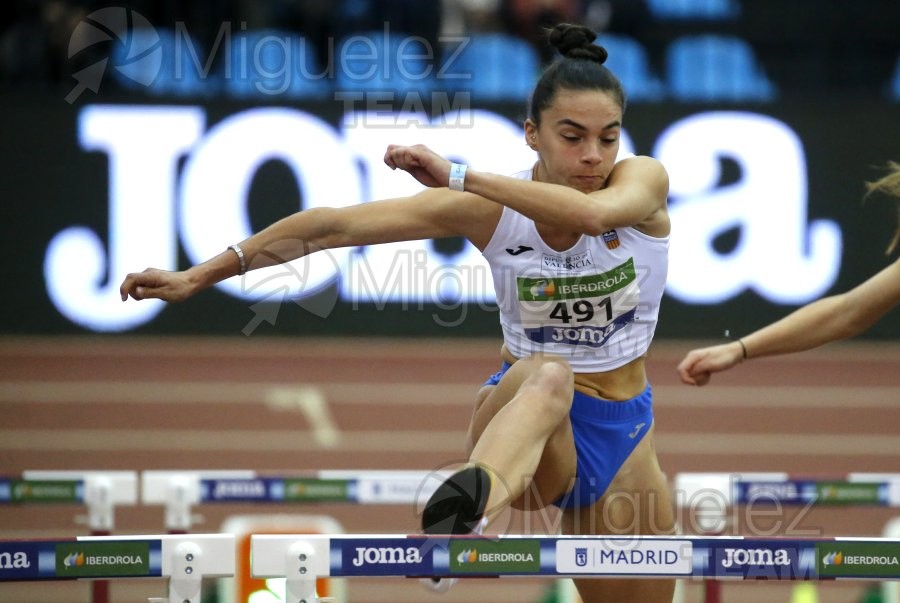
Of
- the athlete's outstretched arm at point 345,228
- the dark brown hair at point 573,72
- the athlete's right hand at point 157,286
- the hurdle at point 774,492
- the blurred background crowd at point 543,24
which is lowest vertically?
the hurdle at point 774,492

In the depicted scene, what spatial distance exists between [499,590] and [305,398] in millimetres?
5006

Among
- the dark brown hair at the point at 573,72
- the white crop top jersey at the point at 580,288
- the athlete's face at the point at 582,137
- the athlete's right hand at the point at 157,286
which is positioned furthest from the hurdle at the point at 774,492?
the athlete's right hand at the point at 157,286

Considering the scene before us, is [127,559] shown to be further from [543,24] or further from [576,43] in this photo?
[543,24]

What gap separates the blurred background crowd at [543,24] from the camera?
1348 centimetres

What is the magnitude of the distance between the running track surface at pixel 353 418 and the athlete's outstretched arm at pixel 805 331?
281 cm

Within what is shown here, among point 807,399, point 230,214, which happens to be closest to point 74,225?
point 230,214

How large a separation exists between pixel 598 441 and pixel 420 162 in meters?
1.10

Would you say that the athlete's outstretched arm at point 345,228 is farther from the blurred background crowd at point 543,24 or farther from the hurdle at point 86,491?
the blurred background crowd at point 543,24

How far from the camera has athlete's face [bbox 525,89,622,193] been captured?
3.90 meters

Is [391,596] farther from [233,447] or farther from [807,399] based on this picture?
[807,399]

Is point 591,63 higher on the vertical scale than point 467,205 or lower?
higher

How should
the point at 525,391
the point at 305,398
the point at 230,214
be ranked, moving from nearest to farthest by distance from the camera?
the point at 525,391 < the point at 305,398 < the point at 230,214

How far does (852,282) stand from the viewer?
42.1 ft

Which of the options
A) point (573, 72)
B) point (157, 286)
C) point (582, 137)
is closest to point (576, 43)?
point (573, 72)
